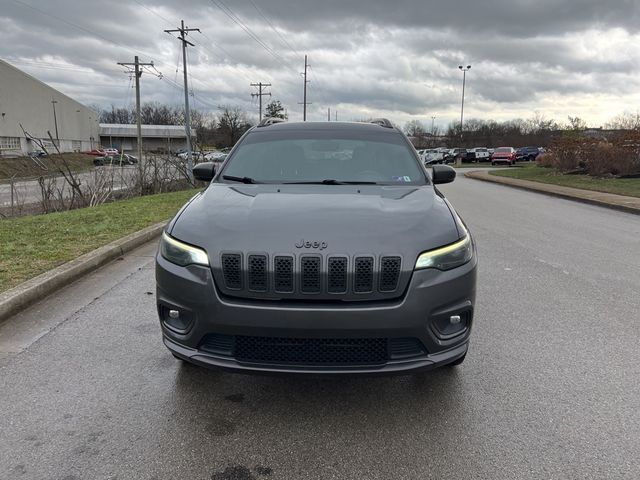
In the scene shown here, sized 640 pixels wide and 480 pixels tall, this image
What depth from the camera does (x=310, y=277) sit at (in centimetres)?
256

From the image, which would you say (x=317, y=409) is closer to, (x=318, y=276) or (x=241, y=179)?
(x=318, y=276)

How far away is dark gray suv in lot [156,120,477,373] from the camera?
2549mm

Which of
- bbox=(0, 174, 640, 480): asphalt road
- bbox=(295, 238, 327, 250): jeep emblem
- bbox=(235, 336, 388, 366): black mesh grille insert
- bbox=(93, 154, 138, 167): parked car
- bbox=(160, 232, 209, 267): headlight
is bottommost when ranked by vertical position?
bbox=(0, 174, 640, 480): asphalt road

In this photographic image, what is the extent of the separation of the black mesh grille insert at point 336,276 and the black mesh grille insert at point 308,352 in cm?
30

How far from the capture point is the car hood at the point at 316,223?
264 centimetres

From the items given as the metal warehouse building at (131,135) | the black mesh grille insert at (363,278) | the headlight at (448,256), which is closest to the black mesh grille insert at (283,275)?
the black mesh grille insert at (363,278)

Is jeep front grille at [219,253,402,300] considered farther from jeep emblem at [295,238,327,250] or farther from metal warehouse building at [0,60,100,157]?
metal warehouse building at [0,60,100,157]

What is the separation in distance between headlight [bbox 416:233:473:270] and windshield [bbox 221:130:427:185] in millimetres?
1140

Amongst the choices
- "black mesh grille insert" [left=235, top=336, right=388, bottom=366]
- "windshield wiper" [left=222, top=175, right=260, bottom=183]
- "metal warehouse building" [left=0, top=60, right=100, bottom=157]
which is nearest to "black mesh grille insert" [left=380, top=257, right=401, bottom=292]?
"black mesh grille insert" [left=235, top=336, right=388, bottom=366]

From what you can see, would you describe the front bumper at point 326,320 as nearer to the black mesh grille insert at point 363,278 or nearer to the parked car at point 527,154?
the black mesh grille insert at point 363,278

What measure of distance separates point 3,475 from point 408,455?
2013mm

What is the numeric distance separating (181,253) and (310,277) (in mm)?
803

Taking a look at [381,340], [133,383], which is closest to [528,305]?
[381,340]

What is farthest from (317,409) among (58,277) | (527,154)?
(527,154)
